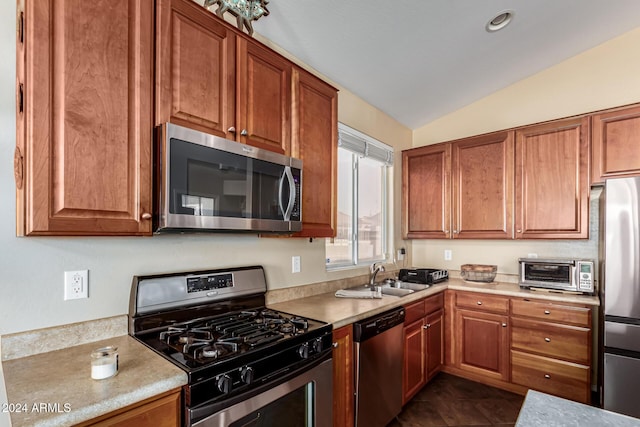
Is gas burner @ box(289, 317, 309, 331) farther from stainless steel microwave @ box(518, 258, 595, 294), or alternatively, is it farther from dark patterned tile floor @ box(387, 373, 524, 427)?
stainless steel microwave @ box(518, 258, 595, 294)

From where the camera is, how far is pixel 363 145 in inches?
122

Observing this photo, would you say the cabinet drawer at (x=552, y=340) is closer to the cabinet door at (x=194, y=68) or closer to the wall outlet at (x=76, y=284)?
the cabinet door at (x=194, y=68)

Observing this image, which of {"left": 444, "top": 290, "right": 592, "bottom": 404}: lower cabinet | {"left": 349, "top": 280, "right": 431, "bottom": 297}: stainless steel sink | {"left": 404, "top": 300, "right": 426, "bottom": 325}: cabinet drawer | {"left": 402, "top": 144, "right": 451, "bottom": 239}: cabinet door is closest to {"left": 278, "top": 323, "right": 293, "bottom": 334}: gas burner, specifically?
{"left": 404, "top": 300, "right": 426, "bottom": 325}: cabinet drawer

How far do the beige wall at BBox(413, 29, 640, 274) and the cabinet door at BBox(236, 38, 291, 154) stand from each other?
249 centimetres

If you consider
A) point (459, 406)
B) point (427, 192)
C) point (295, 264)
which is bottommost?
point (459, 406)

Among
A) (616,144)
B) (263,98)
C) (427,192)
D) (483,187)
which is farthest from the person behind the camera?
(427,192)

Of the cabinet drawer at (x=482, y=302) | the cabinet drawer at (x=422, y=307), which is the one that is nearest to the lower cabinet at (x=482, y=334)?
the cabinet drawer at (x=482, y=302)

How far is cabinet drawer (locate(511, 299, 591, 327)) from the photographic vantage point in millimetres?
2482

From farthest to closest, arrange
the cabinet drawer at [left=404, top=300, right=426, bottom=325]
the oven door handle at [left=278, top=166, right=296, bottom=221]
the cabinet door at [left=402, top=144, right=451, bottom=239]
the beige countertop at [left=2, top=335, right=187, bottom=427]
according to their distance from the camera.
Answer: the cabinet door at [left=402, top=144, right=451, bottom=239] < the cabinet drawer at [left=404, top=300, right=426, bottom=325] < the oven door handle at [left=278, top=166, right=296, bottom=221] < the beige countertop at [left=2, top=335, right=187, bottom=427]

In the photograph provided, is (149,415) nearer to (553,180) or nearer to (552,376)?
(552,376)

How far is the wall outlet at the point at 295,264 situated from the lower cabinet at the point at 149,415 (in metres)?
1.31

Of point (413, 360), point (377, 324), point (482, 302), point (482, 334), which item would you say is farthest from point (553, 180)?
point (377, 324)

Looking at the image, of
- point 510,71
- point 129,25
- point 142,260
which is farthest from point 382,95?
point 142,260

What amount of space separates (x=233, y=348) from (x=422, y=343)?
6.39 ft
